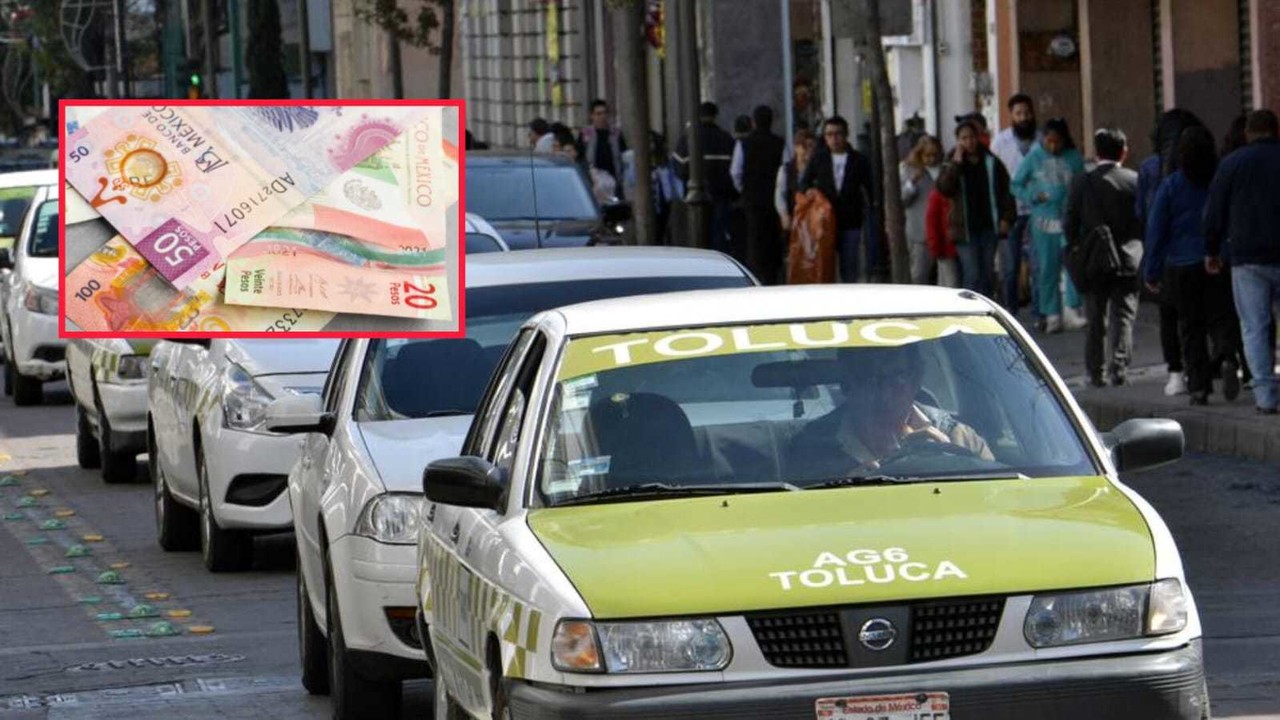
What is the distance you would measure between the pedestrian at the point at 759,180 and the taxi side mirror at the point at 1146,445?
22603mm

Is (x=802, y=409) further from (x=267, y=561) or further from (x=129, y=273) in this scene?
(x=267, y=561)

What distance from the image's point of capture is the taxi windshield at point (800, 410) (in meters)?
7.42

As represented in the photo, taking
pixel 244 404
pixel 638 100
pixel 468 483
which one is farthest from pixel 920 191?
pixel 468 483

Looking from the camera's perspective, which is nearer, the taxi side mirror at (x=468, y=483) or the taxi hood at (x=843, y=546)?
the taxi hood at (x=843, y=546)

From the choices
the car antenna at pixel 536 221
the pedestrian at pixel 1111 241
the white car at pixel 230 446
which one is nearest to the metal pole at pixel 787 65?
the car antenna at pixel 536 221

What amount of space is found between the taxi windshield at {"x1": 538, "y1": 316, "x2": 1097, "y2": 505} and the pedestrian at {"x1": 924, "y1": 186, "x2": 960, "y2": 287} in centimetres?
1729

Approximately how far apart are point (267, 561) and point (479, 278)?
4.14 metres

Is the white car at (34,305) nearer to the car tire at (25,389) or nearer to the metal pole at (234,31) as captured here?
the car tire at (25,389)

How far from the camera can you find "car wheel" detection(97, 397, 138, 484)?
771 inches

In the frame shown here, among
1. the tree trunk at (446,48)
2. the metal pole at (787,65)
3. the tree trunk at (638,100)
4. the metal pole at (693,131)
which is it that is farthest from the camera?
the metal pole at (787,65)

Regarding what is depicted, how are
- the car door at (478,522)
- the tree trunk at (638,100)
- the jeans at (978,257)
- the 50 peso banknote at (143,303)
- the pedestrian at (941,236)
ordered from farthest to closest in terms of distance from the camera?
the tree trunk at (638,100) → the pedestrian at (941,236) → the jeans at (978,257) → the 50 peso banknote at (143,303) → the car door at (478,522)

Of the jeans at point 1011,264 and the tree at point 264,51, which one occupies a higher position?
the tree at point 264,51

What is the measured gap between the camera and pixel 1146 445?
7668 mm

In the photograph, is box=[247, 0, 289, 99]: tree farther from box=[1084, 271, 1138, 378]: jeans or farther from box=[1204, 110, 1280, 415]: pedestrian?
box=[1204, 110, 1280, 415]: pedestrian
